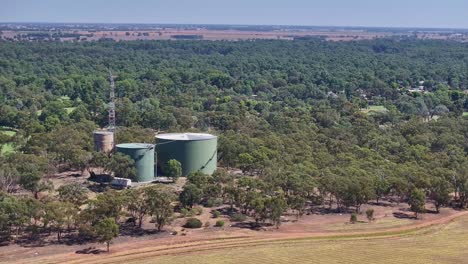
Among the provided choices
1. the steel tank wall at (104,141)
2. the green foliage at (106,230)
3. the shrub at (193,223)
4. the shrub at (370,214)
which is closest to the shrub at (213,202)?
the shrub at (193,223)

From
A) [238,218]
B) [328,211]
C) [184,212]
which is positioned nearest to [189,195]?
[184,212]

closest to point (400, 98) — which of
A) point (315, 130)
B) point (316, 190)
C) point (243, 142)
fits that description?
point (315, 130)

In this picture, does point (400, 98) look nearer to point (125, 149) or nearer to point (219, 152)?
point (219, 152)

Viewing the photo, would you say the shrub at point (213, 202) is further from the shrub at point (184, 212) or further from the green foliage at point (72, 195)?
the green foliage at point (72, 195)

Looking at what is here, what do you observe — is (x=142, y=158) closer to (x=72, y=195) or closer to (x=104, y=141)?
(x=104, y=141)

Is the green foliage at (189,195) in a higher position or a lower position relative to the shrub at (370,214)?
higher

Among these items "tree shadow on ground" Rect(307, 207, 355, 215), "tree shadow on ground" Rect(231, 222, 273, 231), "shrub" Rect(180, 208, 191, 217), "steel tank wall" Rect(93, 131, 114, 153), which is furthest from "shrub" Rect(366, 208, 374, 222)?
"steel tank wall" Rect(93, 131, 114, 153)
